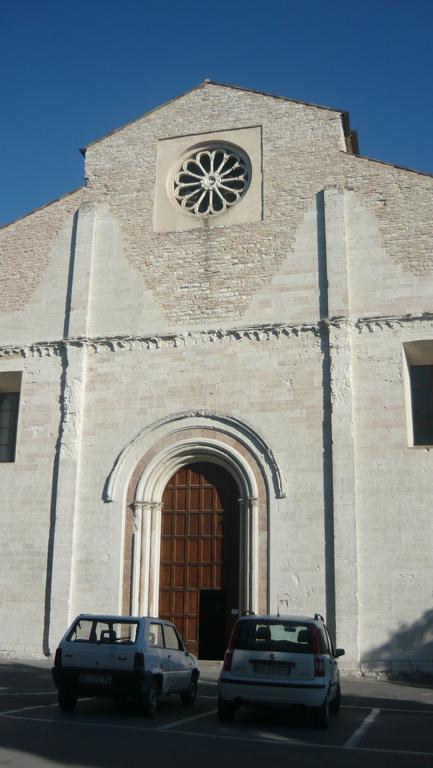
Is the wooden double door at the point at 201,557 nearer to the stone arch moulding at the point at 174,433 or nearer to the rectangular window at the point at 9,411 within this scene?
the stone arch moulding at the point at 174,433

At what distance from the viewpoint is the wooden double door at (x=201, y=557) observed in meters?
16.0

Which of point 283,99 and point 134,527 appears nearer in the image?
point 134,527

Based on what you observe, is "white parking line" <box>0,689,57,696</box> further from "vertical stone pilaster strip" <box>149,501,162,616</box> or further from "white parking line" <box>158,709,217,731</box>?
"vertical stone pilaster strip" <box>149,501,162,616</box>

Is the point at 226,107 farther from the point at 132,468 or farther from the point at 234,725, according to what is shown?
the point at 234,725

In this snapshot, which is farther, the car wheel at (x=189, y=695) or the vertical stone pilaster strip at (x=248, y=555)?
the vertical stone pilaster strip at (x=248, y=555)

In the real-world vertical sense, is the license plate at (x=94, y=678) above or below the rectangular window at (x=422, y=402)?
below

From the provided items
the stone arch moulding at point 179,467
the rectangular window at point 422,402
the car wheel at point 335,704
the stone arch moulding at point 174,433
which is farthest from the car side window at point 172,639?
the rectangular window at point 422,402

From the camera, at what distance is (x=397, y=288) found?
16.4 meters

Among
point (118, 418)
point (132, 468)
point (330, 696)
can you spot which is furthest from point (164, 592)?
point (330, 696)

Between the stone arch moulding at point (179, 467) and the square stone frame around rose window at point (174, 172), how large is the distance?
4776 millimetres

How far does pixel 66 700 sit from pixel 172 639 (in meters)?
1.82

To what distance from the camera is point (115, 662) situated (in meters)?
9.03

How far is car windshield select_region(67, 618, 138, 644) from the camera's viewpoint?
9.38m

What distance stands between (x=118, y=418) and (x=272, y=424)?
3.50 m
